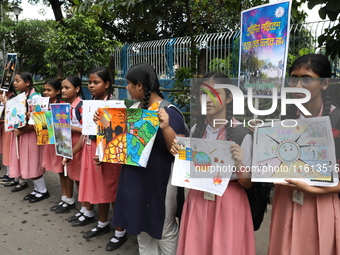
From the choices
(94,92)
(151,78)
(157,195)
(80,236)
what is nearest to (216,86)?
(151,78)

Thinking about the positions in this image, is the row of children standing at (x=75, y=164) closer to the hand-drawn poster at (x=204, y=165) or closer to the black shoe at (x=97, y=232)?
the black shoe at (x=97, y=232)

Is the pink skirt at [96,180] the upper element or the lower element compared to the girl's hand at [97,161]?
lower

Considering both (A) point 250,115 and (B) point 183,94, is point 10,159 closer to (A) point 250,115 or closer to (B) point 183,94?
(B) point 183,94

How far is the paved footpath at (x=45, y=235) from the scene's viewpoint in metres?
3.03

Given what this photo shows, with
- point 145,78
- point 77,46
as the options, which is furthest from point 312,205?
point 77,46

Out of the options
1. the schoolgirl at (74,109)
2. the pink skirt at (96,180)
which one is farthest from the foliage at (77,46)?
the pink skirt at (96,180)

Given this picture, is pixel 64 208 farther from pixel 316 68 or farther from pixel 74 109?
pixel 316 68

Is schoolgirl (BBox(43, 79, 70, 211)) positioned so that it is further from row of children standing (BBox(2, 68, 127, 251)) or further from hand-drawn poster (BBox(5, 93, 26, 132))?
hand-drawn poster (BBox(5, 93, 26, 132))

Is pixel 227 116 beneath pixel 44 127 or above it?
above

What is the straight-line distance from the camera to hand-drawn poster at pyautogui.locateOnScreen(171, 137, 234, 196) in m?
1.80

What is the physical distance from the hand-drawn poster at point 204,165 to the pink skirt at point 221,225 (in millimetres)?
127

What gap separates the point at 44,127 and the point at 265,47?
2.63 meters

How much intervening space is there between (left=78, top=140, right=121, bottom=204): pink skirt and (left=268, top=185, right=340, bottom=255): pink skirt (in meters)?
1.69

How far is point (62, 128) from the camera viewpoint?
10.8ft
